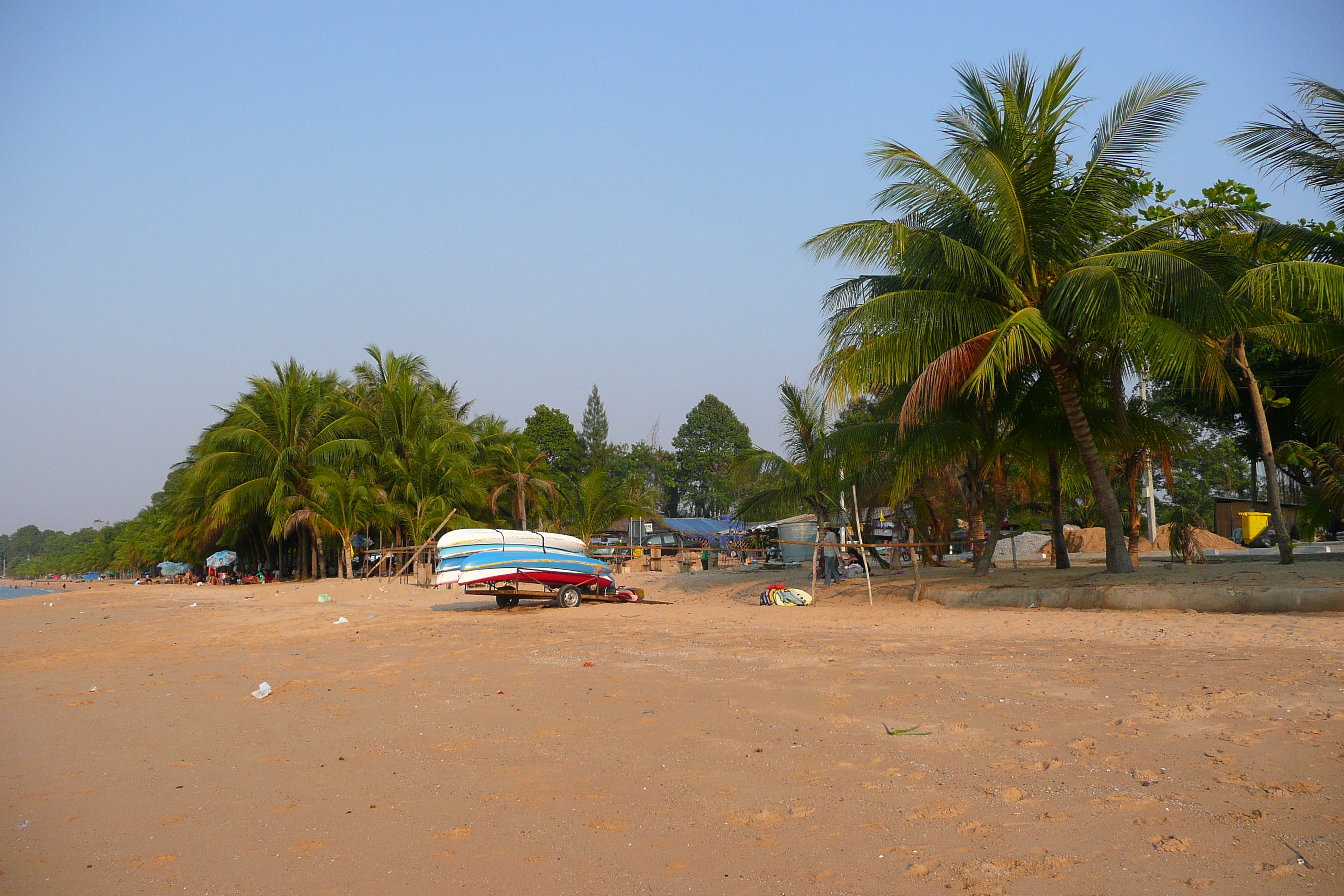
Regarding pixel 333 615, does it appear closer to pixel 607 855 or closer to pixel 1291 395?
pixel 607 855

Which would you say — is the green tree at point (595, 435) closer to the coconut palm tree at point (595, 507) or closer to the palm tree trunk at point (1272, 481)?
the coconut palm tree at point (595, 507)

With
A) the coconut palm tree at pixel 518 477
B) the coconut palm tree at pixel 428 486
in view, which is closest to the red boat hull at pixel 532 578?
the coconut palm tree at pixel 428 486

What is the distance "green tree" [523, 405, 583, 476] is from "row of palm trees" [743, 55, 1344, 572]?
42.7 m

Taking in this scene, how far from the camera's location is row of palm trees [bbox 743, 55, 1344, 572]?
11445mm

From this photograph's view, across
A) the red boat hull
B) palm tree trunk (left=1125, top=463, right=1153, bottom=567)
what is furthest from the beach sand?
palm tree trunk (left=1125, top=463, right=1153, bottom=567)

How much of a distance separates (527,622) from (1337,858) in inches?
437

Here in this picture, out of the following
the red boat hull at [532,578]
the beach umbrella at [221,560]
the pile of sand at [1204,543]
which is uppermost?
the beach umbrella at [221,560]

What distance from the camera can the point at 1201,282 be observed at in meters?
11.3

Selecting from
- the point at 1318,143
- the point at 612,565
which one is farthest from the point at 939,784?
the point at 612,565

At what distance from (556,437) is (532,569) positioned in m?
41.3

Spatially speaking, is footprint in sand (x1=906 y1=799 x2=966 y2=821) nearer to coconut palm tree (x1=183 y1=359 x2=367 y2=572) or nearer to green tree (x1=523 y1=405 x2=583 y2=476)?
coconut palm tree (x1=183 y1=359 x2=367 y2=572)

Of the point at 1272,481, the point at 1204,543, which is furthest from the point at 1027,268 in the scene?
the point at 1204,543

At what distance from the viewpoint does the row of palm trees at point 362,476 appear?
26.8 m

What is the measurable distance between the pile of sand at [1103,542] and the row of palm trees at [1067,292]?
1352 centimetres
